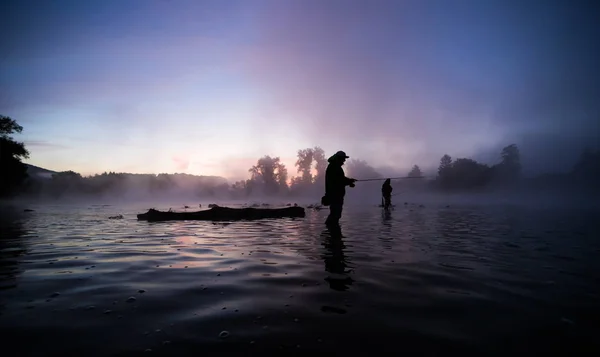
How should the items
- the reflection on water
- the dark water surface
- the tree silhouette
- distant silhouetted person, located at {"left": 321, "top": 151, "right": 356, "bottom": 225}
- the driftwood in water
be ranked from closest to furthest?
the dark water surface
the reflection on water
distant silhouetted person, located at {"left": 321, "top": 151, "right": 356, "bottom": 225}
the driftwood in water
the tree silhouette

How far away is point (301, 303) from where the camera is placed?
4.08 m

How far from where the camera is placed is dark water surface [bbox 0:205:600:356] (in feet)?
9.57

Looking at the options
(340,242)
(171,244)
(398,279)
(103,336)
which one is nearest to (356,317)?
(398,279)

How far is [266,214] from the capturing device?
74.7 feet

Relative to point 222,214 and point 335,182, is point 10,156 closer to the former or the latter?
point 222,214

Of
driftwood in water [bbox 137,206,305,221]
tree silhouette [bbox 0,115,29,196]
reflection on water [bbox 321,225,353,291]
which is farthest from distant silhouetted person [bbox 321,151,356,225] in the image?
tree silhouette [bbox 0,115,29,196]

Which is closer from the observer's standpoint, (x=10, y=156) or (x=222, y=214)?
(x=222, y=214)

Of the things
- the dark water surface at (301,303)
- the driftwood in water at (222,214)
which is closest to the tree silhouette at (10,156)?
the driftwood in water at (222,214)

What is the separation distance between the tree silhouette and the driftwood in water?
4112 cm

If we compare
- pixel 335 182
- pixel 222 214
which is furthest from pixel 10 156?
pixel 335 182

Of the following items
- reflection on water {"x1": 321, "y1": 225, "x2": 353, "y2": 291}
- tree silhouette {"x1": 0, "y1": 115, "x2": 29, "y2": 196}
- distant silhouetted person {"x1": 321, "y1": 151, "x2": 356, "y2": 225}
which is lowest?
reflection on water {"x1": 321, "y1": 225, "x2": 353, "y2": 291}

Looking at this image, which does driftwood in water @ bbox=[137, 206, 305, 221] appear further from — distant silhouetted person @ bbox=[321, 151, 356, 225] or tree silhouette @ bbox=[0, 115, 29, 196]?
tree silhouette @ bbox=[0, 115, 29, 196]

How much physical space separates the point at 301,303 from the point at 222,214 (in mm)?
18277

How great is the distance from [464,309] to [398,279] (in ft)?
5.00
